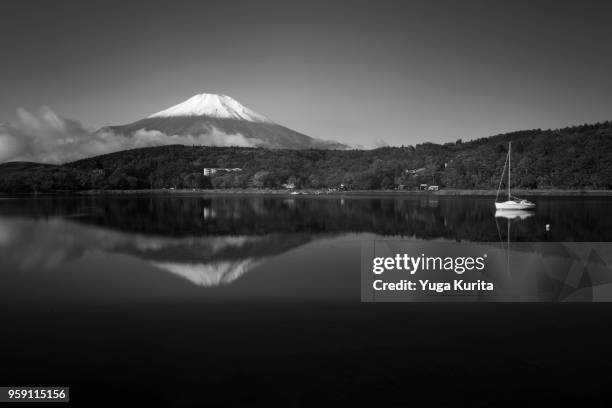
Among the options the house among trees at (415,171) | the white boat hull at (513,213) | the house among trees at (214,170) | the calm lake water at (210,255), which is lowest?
the white boat hull at (513,213)

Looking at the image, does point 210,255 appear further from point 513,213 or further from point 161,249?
point 513,213

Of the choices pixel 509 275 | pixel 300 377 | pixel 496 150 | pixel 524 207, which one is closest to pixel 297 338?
pixel 300 377

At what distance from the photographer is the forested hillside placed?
79.8 meters

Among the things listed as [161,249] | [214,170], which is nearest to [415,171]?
[214,170]

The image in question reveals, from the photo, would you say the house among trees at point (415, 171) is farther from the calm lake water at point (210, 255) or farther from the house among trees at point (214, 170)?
the calm lake water at point (210, 255)

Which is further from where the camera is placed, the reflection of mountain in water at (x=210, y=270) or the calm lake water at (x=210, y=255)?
the reflection of mountain in water at (x=210, y=270)

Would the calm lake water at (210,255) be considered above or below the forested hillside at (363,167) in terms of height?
below

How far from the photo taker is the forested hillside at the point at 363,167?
79750mm

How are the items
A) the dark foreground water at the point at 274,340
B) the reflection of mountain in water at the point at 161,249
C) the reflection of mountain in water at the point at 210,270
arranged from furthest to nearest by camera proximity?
1. the reflection of mountain in water at the point at 161,249
2. the reflection of mountain in water at the point at 210,270
3. the dark foreground water at the point at 274,340

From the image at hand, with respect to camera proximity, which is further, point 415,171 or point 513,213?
point 415,171

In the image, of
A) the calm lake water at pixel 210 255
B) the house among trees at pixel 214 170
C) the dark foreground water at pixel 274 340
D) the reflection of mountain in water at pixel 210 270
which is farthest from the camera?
the house among trees at pixel 214 170

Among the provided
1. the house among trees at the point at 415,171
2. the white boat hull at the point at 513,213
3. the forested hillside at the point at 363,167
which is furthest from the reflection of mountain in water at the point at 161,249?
the house among trees at the point at 415,171

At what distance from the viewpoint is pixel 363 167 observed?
4532 inches

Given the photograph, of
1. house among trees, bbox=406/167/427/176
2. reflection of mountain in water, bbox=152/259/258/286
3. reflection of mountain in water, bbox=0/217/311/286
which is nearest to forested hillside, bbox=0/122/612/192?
house among trees, bbox=406/167/427/176
